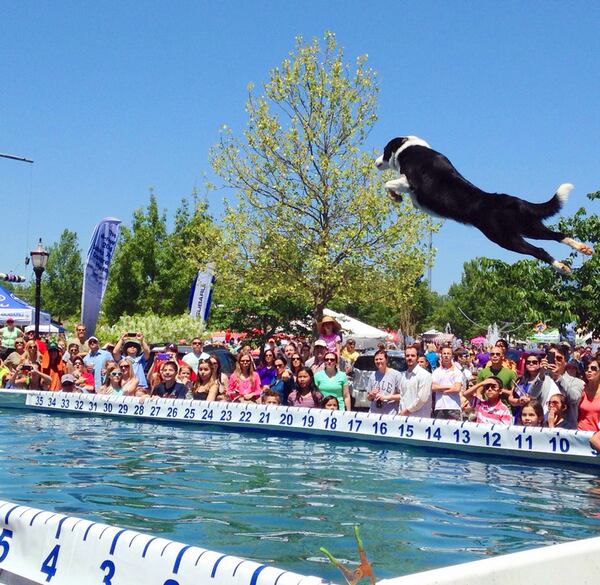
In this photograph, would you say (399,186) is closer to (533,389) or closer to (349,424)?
(349,424)

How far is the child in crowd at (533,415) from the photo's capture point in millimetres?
10883

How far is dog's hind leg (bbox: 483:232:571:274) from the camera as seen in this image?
5227mm

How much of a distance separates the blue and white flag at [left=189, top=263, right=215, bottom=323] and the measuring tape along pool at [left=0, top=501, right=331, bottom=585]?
22.4 meters

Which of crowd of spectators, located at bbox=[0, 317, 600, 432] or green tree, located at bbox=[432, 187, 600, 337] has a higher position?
green tree, located at bbox=[432, 187, 600, 337]

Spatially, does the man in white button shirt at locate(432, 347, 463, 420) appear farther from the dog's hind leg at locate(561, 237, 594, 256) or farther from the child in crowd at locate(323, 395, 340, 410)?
the dog's hind leg at locate(561, 237, 594, 256)

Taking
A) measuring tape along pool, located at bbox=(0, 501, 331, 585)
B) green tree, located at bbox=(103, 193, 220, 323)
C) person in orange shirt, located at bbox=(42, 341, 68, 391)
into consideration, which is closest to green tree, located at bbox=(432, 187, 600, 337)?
person in orange shirt, located at bbox=(42, 341, 68, 391)

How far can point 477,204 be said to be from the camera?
5.33 meters

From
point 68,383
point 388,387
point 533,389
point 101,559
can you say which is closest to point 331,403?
point 388,387

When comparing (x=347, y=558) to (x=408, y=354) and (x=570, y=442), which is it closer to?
(x=570, y=442)

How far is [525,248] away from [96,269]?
19.4 meters

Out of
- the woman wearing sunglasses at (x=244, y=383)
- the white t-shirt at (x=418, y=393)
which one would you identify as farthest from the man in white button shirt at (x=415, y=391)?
the woman wearing sunglasses at (x=244, y=383)

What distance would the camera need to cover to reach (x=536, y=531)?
23.0 ft

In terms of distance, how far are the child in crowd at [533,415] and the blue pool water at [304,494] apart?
2.39 feet

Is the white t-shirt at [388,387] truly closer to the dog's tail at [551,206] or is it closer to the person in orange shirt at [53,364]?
the person in orange shirt at [53,364]
